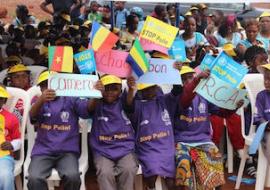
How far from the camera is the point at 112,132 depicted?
3.89 m

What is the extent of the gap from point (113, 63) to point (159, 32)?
0.44 m

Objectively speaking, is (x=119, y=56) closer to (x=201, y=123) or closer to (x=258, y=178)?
(x=201, y=123)

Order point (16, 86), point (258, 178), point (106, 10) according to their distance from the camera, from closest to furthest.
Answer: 1. point (258, 178)
2. point (16, 86)
3. point (106, 10)

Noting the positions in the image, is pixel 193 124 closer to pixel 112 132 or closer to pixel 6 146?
pixel 112 132

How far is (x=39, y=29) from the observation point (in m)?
8.59

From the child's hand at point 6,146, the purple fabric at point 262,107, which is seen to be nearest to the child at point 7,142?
the child's hand at point 6,146

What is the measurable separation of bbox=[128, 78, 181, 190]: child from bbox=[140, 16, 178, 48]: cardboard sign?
14.7 inches

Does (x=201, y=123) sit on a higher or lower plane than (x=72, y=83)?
lower

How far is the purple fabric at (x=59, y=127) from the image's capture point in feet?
12.6

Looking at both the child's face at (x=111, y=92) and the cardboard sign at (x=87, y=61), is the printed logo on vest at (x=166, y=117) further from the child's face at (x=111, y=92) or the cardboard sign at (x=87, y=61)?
the cardboard sign at (x=87, y=61)

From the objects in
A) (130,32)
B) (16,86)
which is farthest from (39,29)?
(16,86)

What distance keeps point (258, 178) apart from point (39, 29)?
5484 millimetres

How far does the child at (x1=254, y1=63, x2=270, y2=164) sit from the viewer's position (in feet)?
13.7

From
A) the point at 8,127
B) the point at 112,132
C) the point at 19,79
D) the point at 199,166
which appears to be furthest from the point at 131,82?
the point at 19,79
